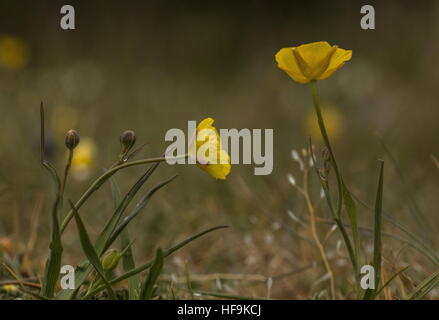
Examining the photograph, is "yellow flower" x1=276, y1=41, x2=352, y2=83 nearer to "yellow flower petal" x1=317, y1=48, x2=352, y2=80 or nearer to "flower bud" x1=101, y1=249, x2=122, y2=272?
"yellow flower petal" x1=317, y1=48, x2=352, y2=80

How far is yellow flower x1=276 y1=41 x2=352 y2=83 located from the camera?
0.86 meters

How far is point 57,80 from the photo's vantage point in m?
3.12

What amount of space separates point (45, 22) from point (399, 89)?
1.89 m

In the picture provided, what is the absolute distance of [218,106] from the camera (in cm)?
333

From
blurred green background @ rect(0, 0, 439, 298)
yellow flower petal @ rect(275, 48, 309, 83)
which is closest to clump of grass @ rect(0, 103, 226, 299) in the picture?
yellow flower petal @ rect(275, 48, 309, 83)

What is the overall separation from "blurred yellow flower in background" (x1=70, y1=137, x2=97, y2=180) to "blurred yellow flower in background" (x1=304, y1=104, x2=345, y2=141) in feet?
3.29

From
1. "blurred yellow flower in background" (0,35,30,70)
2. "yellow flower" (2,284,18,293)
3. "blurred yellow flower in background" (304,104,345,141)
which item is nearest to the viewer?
"yellow flower" (2,284,18,293)

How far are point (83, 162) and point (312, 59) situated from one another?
1.30 metres

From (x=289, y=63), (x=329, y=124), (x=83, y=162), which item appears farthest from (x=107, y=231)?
(x=329, y=124)

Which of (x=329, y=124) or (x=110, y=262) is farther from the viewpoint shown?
(x=329, y=124)

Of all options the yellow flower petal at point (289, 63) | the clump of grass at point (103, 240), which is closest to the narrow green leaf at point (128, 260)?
the clump of grass at point (103, 240)

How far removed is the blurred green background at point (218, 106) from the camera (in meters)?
1.67

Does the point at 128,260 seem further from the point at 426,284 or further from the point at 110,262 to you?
the point at 426,284
